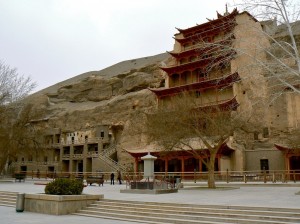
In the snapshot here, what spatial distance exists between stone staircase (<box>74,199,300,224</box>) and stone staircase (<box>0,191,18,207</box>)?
581cm

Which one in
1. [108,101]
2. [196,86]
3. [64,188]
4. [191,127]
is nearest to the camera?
[64,188]

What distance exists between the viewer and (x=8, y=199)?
65.2ft

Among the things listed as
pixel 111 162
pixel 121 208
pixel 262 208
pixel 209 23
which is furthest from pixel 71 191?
pixel 209 23

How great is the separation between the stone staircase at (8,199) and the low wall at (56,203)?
3.19m

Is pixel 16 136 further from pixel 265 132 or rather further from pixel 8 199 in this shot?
pixel 265 132

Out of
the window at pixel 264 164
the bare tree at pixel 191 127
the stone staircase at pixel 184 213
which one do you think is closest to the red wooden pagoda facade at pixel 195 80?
the window at pixel 264 164

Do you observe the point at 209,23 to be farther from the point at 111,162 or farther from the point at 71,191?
the point at 71,191

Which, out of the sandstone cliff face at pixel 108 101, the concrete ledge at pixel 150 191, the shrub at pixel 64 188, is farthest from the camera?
the sandstone cliff face at pixel 108 101

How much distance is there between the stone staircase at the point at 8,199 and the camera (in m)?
18.9

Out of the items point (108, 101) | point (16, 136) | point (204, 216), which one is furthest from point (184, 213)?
point (108, 101)

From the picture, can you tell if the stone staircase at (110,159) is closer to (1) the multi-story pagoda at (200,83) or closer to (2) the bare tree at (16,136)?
(1) the multi-story pagoda at (200,83)

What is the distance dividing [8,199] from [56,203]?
21.6 ft

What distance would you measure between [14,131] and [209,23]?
3190cm

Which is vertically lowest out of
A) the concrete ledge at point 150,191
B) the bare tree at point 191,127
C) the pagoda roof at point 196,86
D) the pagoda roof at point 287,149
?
the concrete ledge at point 150,191
